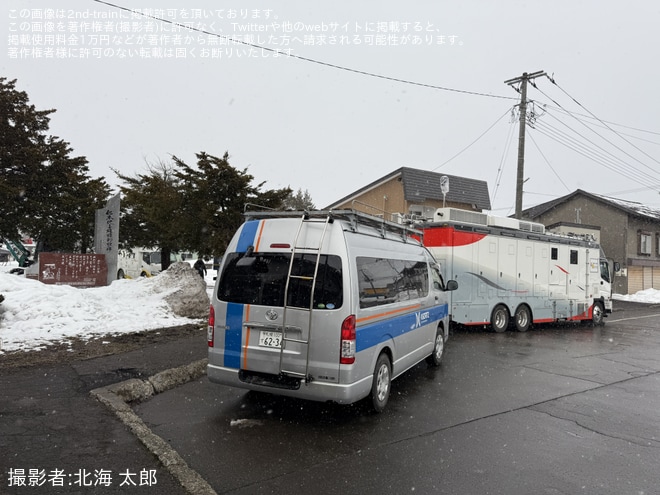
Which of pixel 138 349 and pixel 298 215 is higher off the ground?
pixel 298 215

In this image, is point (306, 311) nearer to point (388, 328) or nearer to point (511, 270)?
point (388, 328)

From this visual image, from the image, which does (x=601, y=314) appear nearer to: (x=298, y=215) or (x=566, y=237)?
(x=566, y=237)

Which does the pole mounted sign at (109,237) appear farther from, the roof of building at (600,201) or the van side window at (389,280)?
the roof of building at (600,201)

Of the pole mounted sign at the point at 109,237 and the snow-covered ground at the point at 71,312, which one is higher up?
the pole mounted sign at the point at 109,237

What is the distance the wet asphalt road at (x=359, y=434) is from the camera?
3971mm

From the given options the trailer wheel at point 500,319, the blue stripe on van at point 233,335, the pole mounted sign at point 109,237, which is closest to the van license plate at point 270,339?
the blue stripe on van at point 233,335

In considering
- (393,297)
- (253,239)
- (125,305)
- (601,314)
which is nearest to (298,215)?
(253,239)

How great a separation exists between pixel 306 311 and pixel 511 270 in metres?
10.0

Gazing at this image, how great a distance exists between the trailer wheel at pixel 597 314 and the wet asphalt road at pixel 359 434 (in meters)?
9.17

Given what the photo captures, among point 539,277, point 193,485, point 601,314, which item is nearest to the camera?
point 193,485

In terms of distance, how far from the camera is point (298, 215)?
18.5ft

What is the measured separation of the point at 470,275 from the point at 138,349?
27.6ft

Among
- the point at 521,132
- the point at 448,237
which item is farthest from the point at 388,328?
the point at 521,132

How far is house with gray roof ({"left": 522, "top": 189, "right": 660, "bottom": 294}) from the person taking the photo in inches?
1278
